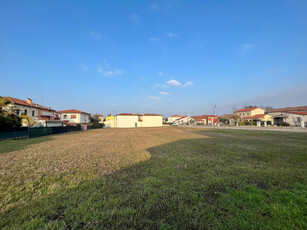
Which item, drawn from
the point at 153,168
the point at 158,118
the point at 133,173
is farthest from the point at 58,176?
the point at 158,118

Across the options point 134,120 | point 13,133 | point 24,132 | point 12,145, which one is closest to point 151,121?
point 134,120

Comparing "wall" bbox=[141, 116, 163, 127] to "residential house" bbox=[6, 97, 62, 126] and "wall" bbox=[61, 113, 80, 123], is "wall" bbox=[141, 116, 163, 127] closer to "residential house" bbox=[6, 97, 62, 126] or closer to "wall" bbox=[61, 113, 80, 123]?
"wall" bbox=[61, 113, 80, 123]

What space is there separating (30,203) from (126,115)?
43192mm

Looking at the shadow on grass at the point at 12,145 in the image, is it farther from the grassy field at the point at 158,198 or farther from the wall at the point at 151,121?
the wall at the point at 151,121

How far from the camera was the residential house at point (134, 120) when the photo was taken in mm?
45125

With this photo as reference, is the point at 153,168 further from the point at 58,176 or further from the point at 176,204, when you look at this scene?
the point at 58,176

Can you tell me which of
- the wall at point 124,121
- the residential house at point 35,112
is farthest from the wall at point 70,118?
the wall at point 124,121

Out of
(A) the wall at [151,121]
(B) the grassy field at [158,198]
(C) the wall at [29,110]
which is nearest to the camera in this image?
(B) the grassy field at [158,198]

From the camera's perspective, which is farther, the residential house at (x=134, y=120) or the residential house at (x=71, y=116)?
the residential house at (x=134, y=120)

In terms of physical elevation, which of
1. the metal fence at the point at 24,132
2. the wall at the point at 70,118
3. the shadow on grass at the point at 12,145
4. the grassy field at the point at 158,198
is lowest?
the shadow on grass at the point at 12,145

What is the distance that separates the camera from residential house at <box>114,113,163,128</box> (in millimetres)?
45125

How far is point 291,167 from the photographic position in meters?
4.48

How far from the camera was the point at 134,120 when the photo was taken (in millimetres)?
46812

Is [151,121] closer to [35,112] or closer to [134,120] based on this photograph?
[134,120]
